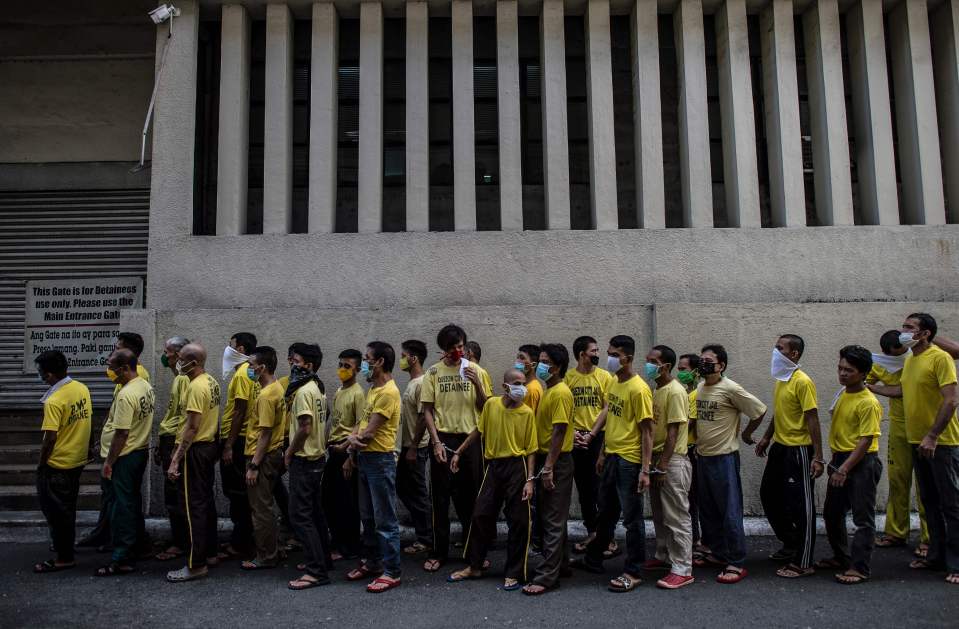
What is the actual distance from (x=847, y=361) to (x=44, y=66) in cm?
1052

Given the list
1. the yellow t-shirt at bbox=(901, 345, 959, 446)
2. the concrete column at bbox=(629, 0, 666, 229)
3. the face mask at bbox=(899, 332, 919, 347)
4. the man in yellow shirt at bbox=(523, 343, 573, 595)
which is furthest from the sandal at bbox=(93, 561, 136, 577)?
the face mask at bbox=(899, 332, 919, 347)

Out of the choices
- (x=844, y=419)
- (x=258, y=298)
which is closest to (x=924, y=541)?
(x=844, y=419)

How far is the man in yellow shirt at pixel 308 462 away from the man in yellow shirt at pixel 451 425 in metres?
0.95

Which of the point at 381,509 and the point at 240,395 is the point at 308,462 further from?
the point at 240,395

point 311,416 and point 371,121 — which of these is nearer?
point 311,416

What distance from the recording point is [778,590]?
560cm

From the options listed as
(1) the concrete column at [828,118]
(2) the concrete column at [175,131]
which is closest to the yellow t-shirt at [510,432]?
(2) the concrete column at [175,131]

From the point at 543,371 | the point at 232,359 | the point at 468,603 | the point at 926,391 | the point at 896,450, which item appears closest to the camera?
the point at 468,603

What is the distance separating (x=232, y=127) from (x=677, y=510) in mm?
6500

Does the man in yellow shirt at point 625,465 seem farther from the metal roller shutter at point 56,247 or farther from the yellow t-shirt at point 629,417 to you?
the metal roller shutter at point 56,247

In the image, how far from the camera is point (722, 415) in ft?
19.8

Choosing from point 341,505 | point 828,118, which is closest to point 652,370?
point 341,505

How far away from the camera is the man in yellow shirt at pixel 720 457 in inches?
232

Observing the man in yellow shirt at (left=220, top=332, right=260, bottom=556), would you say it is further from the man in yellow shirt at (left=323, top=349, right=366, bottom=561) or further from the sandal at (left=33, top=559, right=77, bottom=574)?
the sandal at (left=33, top=559, right=77, bottom=574)
